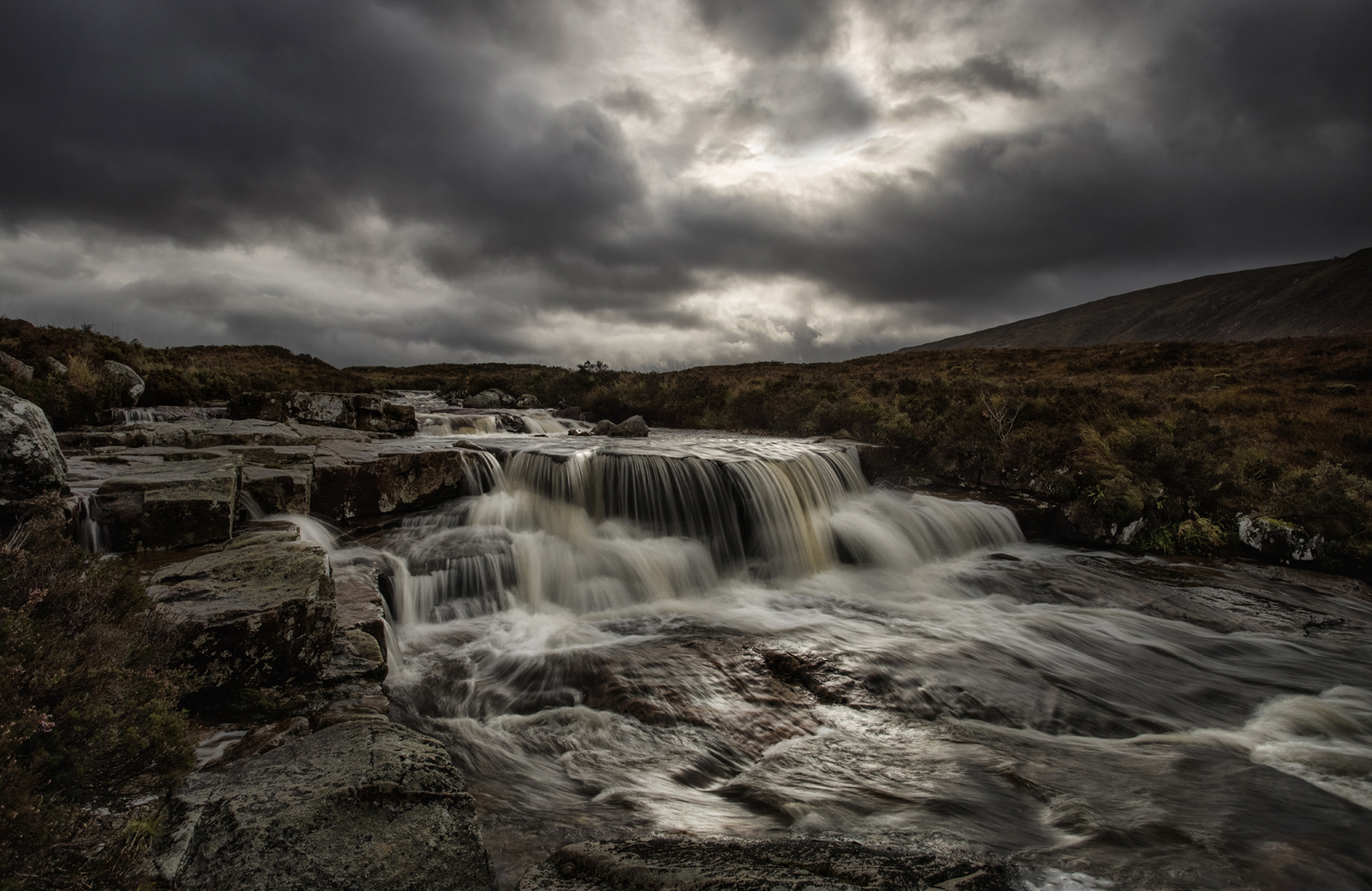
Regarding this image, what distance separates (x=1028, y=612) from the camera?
8.98m

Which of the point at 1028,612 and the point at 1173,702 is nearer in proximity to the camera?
the point at 1173,702

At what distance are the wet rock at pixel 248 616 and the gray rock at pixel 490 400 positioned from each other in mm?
24245

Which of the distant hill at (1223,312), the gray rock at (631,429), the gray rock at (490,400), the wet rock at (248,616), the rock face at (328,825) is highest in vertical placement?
the distant hill at (1223,312)

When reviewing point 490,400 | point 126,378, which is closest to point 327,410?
point 126,378

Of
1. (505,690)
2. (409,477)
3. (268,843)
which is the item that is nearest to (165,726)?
(268,843)

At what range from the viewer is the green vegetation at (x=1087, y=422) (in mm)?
11477

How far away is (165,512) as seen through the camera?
18.1 ft

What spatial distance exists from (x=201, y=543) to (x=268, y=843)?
14.4 ft

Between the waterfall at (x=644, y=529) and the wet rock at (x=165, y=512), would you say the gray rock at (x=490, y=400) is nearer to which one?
the waterfall at (x=644, y=529)

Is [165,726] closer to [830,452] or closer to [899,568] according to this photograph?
[899,568]

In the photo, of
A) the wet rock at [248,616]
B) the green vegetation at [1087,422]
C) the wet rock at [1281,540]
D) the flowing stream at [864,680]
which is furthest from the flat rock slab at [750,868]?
the wet rock at [1281,540]

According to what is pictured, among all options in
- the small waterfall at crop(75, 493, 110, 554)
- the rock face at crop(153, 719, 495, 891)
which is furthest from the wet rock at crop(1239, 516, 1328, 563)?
the small waterfall at crop(75, 493, 110, 554)

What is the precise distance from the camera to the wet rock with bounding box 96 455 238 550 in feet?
17.6

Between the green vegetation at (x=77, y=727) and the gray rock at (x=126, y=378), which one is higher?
the gray rock at (x=126, y=378)
